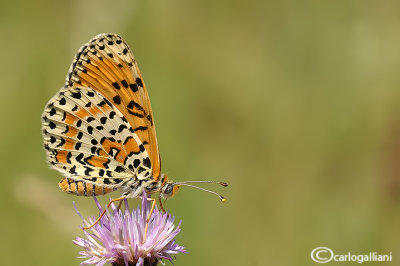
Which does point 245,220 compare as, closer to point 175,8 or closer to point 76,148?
point 76,148

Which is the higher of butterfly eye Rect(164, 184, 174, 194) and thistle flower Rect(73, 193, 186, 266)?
butterfly eye Rect(164, 184, 174, 194)

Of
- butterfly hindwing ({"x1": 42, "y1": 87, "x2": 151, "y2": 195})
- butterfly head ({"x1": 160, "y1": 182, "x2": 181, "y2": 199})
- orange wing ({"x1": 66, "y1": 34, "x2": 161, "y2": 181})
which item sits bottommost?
butterfly head ({"x1": 160, "y1": 182, "x2": 181, "y2": 199})

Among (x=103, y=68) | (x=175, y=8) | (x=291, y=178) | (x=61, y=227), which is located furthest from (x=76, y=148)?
(x=175, y=8)

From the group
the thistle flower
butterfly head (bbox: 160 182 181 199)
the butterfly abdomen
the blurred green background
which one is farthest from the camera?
the blurred green background

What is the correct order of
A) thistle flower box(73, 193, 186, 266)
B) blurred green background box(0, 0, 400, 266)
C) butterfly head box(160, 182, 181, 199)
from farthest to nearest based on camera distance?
1. blurred green background box(0, 0, 400, 266)
2. butterfly head box(160, 182, 181, 199)
3. thistle flower box(73, 193, 186, 266)

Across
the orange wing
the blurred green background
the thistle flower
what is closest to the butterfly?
the orange wing

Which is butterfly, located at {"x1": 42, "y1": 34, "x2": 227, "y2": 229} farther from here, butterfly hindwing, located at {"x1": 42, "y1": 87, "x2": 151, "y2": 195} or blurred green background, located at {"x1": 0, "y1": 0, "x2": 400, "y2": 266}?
blurred green background, located at {"x1": 0, "y1": 0, "x2": 400, "y2": 266}
